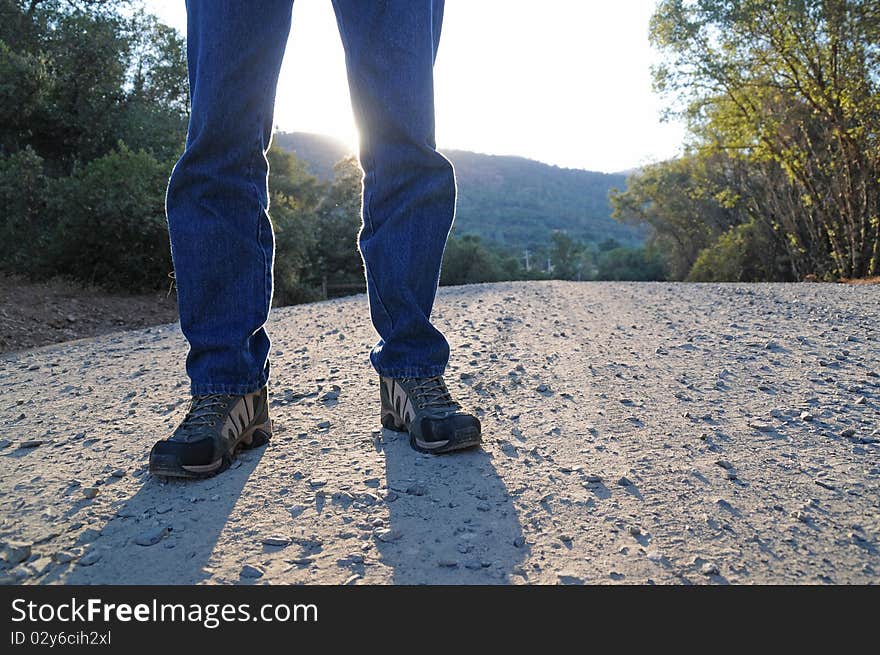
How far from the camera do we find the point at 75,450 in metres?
1.78

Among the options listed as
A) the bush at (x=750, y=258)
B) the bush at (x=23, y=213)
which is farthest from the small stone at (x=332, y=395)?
the bush at (x=750, y=258)

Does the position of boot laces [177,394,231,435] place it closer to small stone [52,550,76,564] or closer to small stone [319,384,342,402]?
small stone [52,550,76,564]

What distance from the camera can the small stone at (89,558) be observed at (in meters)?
1.12

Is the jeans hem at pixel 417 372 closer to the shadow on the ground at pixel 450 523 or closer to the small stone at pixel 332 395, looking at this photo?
the shadow on the ground at pixel 450 523

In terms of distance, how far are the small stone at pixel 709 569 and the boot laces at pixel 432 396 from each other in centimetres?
74

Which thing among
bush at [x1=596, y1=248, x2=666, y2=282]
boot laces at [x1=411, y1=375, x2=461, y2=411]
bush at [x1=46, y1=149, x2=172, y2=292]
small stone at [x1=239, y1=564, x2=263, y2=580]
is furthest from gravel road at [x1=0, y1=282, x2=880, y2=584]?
bush at [x1=596, y1=248, x2=666, y2=282]

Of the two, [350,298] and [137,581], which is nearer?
[137,581]

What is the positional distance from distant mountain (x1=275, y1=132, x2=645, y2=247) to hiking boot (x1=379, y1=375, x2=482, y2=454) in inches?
2195

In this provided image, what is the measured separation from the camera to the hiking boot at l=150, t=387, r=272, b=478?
1.47 metres

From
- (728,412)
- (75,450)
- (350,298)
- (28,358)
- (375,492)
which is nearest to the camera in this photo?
(375,492)

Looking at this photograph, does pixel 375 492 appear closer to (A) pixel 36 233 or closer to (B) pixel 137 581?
(B) pixel 137 581

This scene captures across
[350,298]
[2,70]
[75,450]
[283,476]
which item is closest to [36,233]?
[2,70]
